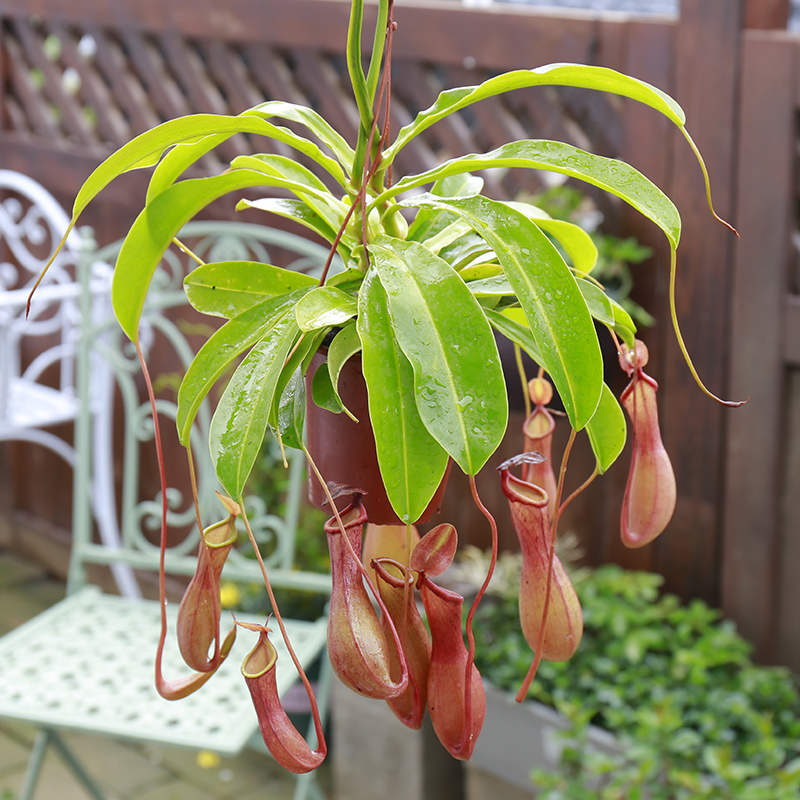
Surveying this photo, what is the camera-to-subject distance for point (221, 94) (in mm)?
2260

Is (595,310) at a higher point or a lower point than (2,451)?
higher

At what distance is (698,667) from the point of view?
1458 mm

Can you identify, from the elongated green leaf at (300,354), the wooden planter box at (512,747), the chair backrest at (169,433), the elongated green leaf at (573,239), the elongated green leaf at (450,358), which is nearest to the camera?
the elongated green leaf at (450,358)

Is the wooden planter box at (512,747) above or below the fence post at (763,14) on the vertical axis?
below

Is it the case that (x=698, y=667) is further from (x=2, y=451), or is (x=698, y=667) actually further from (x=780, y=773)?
(x=2, y=451)

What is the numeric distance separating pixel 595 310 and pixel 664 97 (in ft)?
0.47

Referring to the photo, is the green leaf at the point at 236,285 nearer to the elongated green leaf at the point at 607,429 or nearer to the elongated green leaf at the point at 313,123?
the elongated green leaf at the point at 313,123

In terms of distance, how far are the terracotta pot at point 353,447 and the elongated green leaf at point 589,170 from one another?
0.13 m

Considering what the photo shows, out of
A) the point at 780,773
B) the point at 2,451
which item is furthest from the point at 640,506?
the point at 2,451

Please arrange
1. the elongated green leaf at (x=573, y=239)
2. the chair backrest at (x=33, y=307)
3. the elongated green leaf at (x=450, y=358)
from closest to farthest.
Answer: the elongated green leaf at (x=450, y=358), the elongated green leaf at (x=573, y=239), the chair backrest at (x=33, y=307)

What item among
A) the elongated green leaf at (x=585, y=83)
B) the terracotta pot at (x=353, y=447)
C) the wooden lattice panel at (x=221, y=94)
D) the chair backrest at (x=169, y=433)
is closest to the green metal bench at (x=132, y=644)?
the chair backrest at (x=169, y=433)

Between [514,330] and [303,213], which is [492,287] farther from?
[303,213]

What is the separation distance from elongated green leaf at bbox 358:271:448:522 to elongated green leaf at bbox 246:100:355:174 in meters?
0.18

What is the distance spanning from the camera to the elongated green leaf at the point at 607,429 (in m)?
0.58
